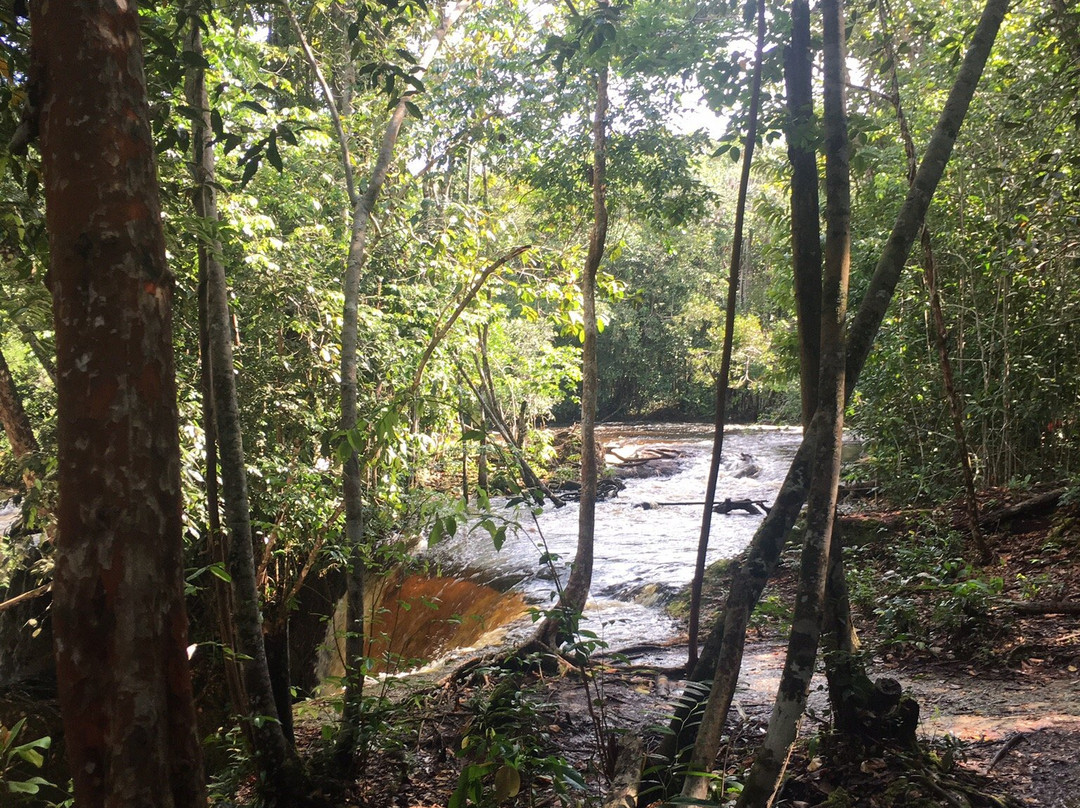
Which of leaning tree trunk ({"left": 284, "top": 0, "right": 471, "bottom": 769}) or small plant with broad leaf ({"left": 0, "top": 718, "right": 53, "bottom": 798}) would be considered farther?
leaning tree trunk ({"left": 284, "top": 0, "right": 471, "bottom": 769})

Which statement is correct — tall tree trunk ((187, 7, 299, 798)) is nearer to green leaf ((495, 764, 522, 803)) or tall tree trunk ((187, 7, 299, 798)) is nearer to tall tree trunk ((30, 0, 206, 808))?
green leaf ((495, 764, 522, 803))

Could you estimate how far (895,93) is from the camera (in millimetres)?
4961

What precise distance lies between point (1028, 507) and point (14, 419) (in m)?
9.79

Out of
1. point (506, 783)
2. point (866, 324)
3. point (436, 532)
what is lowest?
point (506, 783)

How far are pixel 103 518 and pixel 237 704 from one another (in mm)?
2388

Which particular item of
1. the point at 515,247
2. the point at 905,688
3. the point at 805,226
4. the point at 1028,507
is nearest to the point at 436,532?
the point at 805,226

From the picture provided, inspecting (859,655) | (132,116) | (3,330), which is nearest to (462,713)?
(859,655)

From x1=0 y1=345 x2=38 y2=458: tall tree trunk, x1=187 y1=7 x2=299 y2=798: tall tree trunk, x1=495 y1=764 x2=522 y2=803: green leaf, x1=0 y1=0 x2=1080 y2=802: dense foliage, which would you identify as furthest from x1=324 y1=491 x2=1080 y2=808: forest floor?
x1=0 y1=345 x2=38 y2=458: tall tree trunk

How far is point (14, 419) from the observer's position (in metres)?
6.91

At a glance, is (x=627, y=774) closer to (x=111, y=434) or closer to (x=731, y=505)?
(x=111, y=434)

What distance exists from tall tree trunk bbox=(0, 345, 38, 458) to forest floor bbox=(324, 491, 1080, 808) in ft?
17.5

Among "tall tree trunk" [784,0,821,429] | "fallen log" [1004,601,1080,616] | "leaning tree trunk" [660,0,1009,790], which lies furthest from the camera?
"fallen log" [1004,601,1080,616]

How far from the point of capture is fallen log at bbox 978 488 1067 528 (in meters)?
6.22

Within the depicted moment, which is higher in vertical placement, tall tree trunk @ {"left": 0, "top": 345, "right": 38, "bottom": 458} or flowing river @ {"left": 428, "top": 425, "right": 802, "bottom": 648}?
tall tree trunk @ {"left": 0, "top": 345, "right": 38, "bottom": 458}
